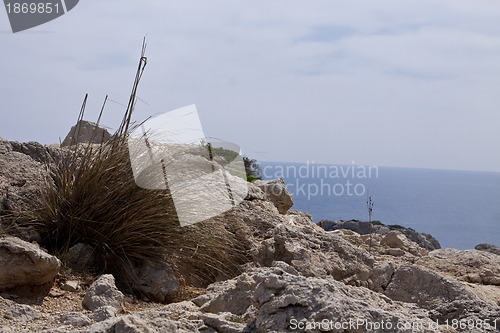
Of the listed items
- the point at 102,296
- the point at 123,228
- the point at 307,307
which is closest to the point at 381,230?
the point at 123,228

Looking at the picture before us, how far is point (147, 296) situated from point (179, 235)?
557mm

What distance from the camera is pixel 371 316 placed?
289 cm

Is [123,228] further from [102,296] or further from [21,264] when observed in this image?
[102,296]

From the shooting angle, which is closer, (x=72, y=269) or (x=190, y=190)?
(x=72, y=269)

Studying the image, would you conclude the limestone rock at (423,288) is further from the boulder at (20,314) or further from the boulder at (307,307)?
the boulder at (20,314)

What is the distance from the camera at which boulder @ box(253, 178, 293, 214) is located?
7289 mm

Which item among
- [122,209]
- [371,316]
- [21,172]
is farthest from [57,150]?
[371,316]

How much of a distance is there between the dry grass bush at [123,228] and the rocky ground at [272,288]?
0.61ft

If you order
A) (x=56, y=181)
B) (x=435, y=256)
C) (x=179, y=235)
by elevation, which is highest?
(x=56, y=181)

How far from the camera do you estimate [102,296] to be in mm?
4211

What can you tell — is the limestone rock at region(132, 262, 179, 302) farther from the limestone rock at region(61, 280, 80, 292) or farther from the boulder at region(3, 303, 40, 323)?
the boulder at region(3, 303, 40, 323)

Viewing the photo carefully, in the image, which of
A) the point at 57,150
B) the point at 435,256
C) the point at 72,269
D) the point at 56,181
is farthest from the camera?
the point at 435,256

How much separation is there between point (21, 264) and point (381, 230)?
23.3 ft

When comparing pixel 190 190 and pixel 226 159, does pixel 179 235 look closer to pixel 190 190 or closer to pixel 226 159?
pixel 190 190
